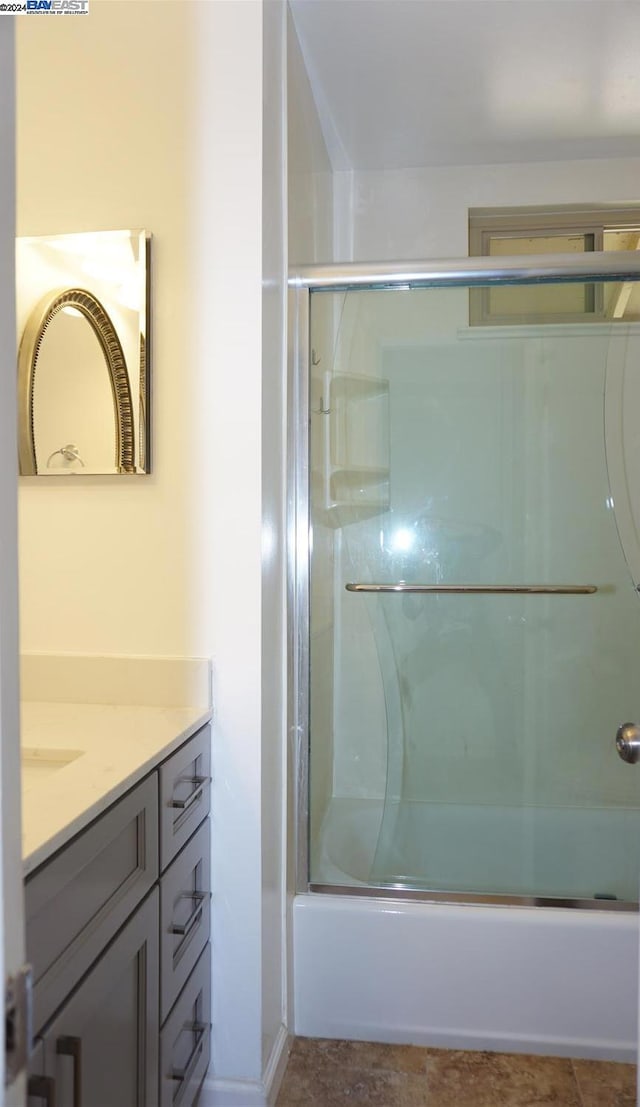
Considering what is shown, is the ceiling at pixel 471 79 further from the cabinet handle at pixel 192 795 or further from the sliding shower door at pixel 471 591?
the cabinet handle at pixel 192 795

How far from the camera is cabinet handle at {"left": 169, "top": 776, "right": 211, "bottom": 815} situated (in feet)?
4.70

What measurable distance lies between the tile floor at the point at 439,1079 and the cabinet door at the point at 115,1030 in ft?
2.13

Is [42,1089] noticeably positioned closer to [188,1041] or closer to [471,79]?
[188,1041]

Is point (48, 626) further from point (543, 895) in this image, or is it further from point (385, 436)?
point (543, 895)

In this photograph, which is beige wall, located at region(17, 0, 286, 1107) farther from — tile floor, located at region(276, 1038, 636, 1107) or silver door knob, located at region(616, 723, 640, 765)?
silver door knob, located at region(616, 723, 640, 765)

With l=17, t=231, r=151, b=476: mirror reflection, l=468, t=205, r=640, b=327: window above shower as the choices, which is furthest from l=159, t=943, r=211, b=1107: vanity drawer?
l=468, t=205, r=640, b=327: window above shower

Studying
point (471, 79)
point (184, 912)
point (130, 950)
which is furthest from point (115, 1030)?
point (471, 79)

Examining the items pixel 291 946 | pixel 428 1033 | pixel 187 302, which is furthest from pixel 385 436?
pixel 428 1033

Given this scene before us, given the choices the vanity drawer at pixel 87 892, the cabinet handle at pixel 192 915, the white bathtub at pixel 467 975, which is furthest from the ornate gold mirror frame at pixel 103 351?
the white bathtub at pixel 467 975

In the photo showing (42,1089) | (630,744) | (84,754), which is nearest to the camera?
(42,1089)

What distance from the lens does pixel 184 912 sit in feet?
4.85

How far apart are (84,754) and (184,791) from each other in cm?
24

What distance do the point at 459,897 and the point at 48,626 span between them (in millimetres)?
1187

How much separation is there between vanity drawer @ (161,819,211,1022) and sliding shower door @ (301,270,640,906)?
48 centimetres
